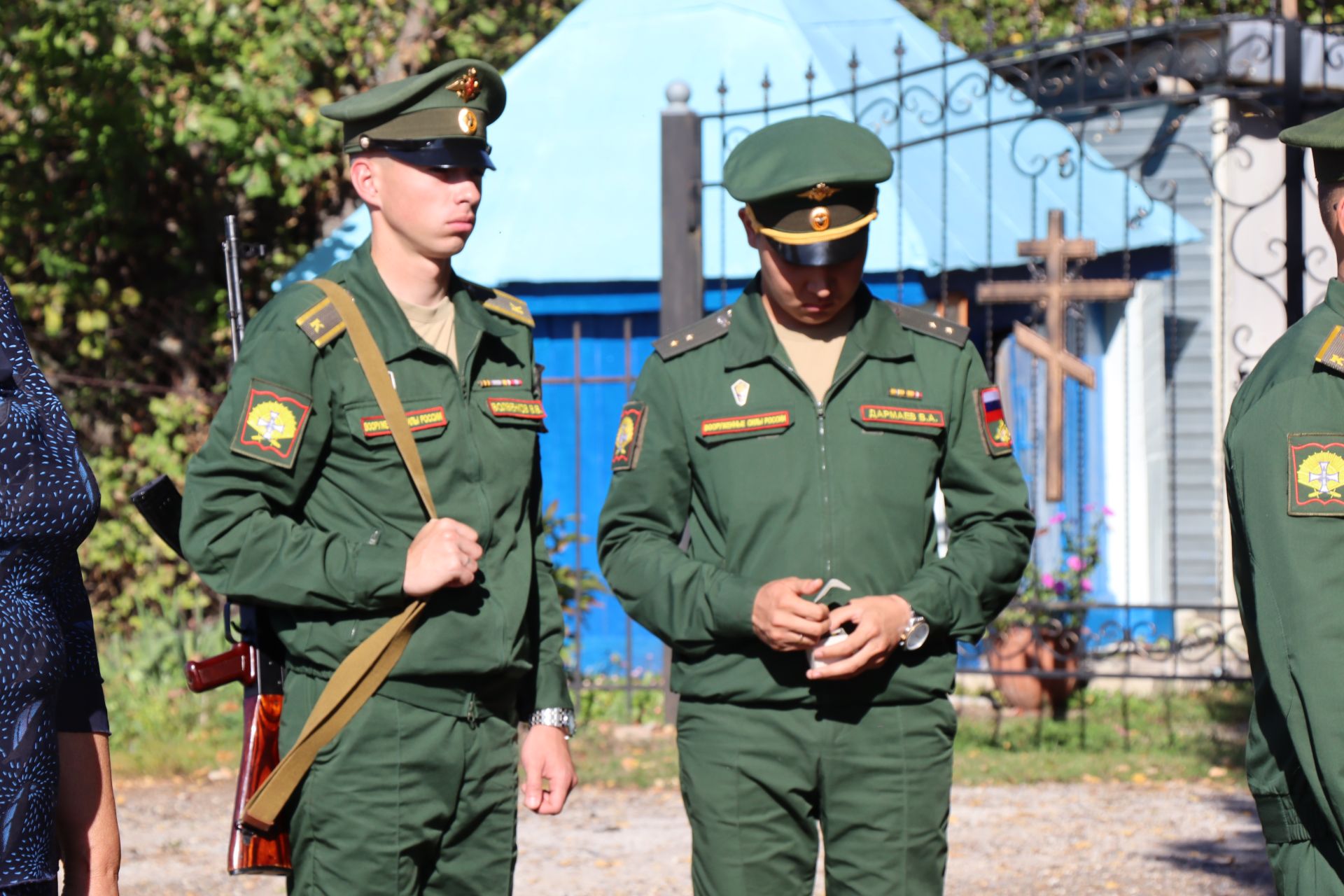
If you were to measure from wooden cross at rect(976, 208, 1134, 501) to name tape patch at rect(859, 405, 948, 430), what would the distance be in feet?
13.6

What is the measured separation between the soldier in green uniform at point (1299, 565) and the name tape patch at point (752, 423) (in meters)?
0.92

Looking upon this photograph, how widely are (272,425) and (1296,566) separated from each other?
1.76 meters

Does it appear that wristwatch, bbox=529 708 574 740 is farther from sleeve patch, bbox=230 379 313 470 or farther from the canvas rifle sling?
sleeve patch, bbox=230 379 313 470

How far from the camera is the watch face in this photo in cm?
315

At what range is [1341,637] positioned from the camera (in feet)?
7.80

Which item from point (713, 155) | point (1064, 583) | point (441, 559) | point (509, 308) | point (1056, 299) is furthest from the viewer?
point (713, 155)

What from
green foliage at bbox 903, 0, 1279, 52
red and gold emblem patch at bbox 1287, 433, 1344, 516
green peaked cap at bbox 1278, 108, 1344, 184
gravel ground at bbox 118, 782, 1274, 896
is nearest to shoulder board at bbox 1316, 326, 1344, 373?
red and gold emblem patch at bbox 1287, 433, 1344, 516

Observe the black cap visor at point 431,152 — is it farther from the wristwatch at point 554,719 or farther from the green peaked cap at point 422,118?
the wristwatch at point 554,719

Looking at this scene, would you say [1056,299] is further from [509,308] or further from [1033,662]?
[509,308]

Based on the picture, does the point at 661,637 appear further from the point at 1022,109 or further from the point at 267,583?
the point at 1022,109

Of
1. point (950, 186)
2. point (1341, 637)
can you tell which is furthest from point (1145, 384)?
point (1341, 637)

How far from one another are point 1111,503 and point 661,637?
693cm

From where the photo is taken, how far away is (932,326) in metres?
3.44

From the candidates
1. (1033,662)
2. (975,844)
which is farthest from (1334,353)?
(1033,662)
